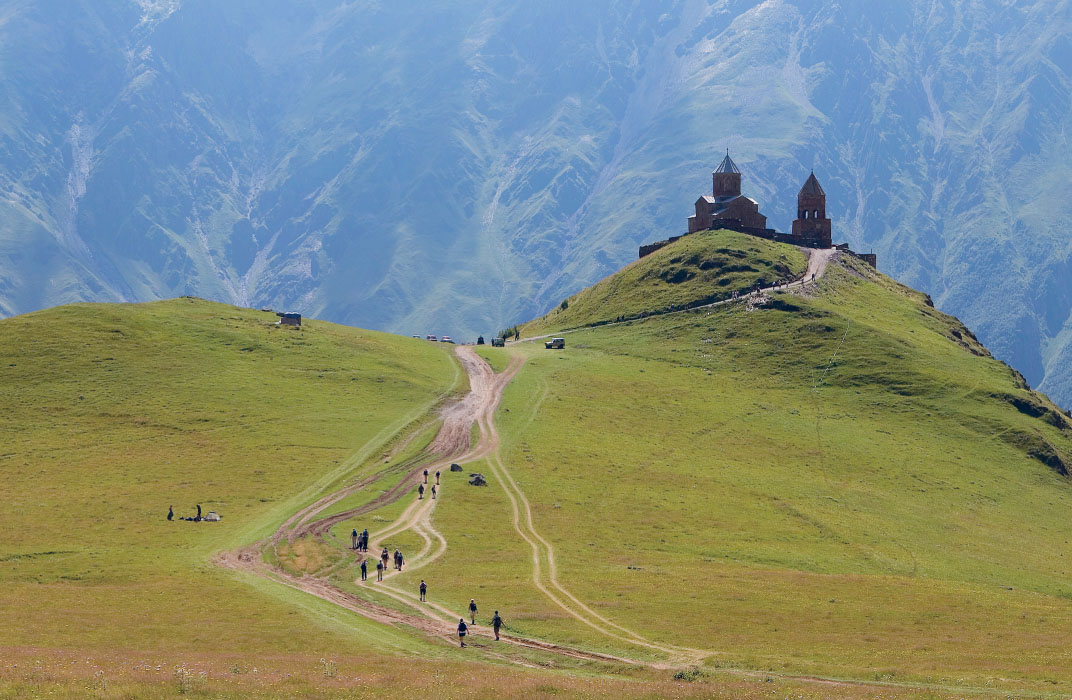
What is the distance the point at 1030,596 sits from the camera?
9550 centimetres

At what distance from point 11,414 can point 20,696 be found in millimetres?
84068

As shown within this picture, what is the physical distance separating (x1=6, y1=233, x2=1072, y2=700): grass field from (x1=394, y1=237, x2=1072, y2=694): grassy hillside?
437mm

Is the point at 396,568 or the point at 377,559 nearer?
the point at 396,568

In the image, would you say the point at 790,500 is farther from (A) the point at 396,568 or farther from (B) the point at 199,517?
(B) the point at 199,517

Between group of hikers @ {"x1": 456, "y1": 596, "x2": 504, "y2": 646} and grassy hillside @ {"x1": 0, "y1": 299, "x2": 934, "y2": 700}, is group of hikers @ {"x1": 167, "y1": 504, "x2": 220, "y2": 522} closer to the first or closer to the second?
grassy hillside @ {"x1": 0, "y1": 299, "x2": 934, "y2": 700}

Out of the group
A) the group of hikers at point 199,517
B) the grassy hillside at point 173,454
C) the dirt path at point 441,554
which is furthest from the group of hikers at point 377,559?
the group of hikers at point 199,517

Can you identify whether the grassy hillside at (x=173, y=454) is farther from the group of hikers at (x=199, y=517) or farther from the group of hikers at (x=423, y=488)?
the group of hikers at (x=423, y=488)

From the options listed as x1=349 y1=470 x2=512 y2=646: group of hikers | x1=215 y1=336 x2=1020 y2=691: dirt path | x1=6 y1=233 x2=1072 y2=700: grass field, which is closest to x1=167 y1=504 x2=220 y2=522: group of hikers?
x1=6 y1=233 x2=1072 y2=700: grass field

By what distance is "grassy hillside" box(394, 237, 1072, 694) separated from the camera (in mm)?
74312

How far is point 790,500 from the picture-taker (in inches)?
4739

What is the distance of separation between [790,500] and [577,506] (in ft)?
76.0

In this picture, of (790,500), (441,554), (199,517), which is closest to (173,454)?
(199,517)

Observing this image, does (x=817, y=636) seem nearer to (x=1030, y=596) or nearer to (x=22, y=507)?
(x=1030, y=596)

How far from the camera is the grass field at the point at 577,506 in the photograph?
213 feet
